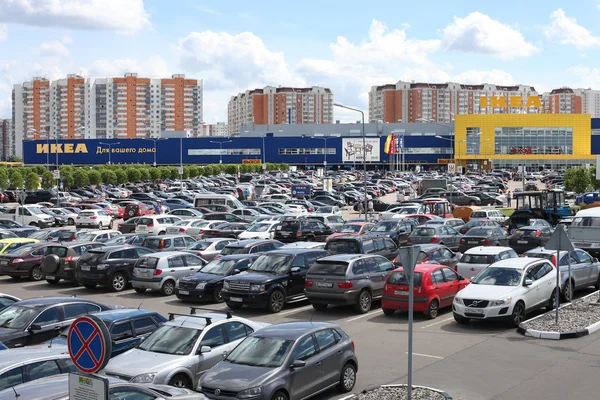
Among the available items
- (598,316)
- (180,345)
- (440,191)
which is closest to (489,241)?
(598,316)

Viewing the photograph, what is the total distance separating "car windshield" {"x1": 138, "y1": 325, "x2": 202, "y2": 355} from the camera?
11648mm

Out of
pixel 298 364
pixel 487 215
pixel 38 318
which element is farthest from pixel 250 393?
pixel 487 215

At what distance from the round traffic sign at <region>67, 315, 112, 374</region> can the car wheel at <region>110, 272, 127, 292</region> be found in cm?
1632

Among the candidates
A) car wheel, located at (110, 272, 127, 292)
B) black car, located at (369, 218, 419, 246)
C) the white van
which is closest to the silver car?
car wheel, located at (110, 272, 127, 292)

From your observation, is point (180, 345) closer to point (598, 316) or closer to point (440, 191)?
point (598, 316)

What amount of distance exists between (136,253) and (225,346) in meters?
12.2

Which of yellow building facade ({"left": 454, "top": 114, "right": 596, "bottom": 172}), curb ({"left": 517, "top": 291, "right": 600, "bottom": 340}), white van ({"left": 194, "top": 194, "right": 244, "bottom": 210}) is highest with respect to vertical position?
yellow building facade ({"left": 454, "top": 114, "right": 596, "bottom": 172})

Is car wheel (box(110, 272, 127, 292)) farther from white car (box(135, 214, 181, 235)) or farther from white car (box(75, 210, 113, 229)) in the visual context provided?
white car (box(75, 210, 113, 229))

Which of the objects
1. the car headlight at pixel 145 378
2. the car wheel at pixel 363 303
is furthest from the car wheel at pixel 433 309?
the car headlight at pixel 145 378

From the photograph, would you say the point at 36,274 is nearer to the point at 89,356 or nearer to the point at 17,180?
the point at 89,356

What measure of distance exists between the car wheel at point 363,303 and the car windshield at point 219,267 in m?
4.32

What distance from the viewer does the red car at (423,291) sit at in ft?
57.6

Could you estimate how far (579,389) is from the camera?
11.7 metres

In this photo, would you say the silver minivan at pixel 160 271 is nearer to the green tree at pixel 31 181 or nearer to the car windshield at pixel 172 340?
the car windshield at pixel 172 340
